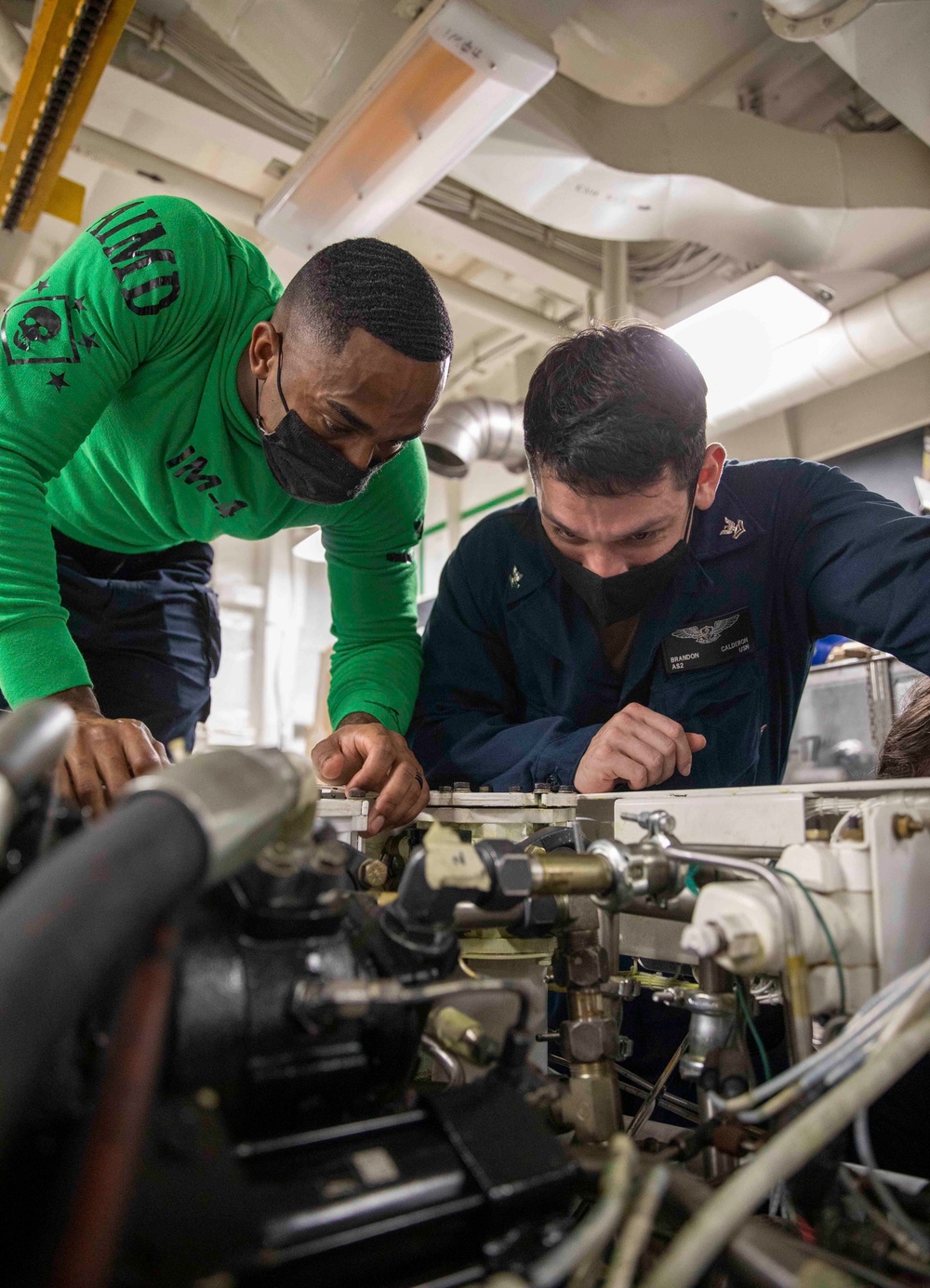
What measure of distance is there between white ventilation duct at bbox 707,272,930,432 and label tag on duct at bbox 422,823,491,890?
3109mm

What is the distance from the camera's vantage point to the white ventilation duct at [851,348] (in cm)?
300

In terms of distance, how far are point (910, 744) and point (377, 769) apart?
100 cm

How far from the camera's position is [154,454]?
1.42 metres

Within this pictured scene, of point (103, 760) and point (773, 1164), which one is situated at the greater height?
point (103, 760)

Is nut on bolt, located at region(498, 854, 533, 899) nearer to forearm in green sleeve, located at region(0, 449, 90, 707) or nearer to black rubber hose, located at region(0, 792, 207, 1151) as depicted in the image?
black rubber hose, located at region(0, 792, 207, 1151)

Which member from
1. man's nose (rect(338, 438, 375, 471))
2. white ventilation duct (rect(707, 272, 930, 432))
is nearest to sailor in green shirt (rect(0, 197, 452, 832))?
man's nose (rect(338, 438, 375, 471))

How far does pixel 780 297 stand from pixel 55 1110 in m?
2.89

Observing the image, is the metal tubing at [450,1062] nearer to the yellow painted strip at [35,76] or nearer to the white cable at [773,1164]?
the white cable at [773,1164]

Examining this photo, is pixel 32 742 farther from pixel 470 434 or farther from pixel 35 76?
pixel 470 434

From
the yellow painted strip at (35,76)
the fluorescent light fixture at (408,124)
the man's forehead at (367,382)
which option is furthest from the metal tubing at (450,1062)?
the yellow painted strip at (35,76)

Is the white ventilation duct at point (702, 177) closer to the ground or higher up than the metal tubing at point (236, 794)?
higher up

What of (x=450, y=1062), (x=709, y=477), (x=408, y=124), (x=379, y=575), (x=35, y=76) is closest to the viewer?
(x=450, y=1062)

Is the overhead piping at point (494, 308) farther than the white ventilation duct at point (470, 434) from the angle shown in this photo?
No

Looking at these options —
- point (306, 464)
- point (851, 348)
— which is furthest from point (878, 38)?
point (306, 464)
